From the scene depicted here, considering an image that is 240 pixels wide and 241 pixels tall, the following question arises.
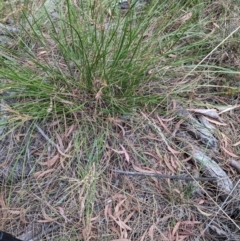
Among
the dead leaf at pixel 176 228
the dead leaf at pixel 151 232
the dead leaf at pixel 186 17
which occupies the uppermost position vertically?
the dead leaf at pixel 186 17

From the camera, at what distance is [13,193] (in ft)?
4.67

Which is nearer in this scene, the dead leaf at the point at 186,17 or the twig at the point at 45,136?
the twig at the point at 45,136

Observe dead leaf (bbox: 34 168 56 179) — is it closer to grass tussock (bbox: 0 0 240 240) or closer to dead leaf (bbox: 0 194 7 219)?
grass tussock (bbox: 0 0 240 240)

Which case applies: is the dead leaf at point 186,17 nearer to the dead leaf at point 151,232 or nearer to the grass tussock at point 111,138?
the grass tussock at point 111,138

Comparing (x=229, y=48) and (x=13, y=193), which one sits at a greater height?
(x=229, y=48)

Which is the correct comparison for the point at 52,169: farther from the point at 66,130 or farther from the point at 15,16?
the point at 15,16

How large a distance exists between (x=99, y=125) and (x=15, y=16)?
619mm

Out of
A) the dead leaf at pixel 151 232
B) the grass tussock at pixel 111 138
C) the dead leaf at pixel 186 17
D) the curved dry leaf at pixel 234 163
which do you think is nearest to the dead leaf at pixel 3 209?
the grass tussock at pixel 111 138

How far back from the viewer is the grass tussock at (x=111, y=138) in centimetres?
139

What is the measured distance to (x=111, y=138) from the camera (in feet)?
4.86

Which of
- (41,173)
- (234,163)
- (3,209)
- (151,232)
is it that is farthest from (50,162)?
(234,163)

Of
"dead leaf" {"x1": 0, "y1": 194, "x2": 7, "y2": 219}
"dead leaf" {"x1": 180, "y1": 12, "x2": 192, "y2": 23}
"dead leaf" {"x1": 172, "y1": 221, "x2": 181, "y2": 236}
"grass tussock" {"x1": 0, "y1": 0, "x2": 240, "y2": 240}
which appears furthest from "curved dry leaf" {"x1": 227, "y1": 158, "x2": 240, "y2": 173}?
"dead leaf" {"x1": 0, "y1": 194, "x2": 7, "y2": 219}

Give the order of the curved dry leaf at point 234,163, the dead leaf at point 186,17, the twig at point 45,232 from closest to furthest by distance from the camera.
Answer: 1. the twig at point 45,232
2. the curved dry leaf at point 234,163
3. the dead leaf at point 186,17

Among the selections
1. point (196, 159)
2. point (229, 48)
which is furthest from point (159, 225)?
point (229, 48)
